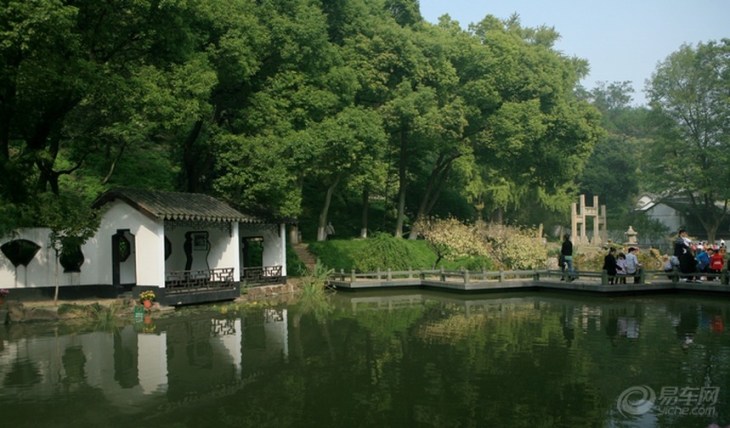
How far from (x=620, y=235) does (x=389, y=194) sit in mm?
21983

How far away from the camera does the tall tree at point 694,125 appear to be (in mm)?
40844

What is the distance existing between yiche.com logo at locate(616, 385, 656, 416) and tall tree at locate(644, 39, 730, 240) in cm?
3616

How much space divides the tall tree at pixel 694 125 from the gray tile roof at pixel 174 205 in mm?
32297

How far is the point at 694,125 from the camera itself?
42.8m

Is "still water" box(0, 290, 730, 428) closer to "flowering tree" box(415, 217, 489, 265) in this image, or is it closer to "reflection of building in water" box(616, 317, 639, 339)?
"reflection of building in water" box(616, 317, 639, 339)

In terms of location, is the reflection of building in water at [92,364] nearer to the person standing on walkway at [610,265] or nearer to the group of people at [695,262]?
the person standing on walkway at [610,265]

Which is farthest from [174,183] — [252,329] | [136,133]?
[252,329]

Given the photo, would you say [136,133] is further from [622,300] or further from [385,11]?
[385,11]

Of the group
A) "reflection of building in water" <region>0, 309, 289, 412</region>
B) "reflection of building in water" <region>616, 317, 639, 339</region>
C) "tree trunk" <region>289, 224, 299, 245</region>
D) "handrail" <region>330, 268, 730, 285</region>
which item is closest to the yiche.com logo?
"reflection of building in water" <region>616, 317, 639, 339</region>

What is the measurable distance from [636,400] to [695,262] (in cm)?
1487

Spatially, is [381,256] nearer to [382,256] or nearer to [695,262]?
[382,256]

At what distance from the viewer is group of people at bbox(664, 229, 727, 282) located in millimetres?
21031

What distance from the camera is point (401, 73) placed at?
31.6 m

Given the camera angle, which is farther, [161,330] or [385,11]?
[385,11]
